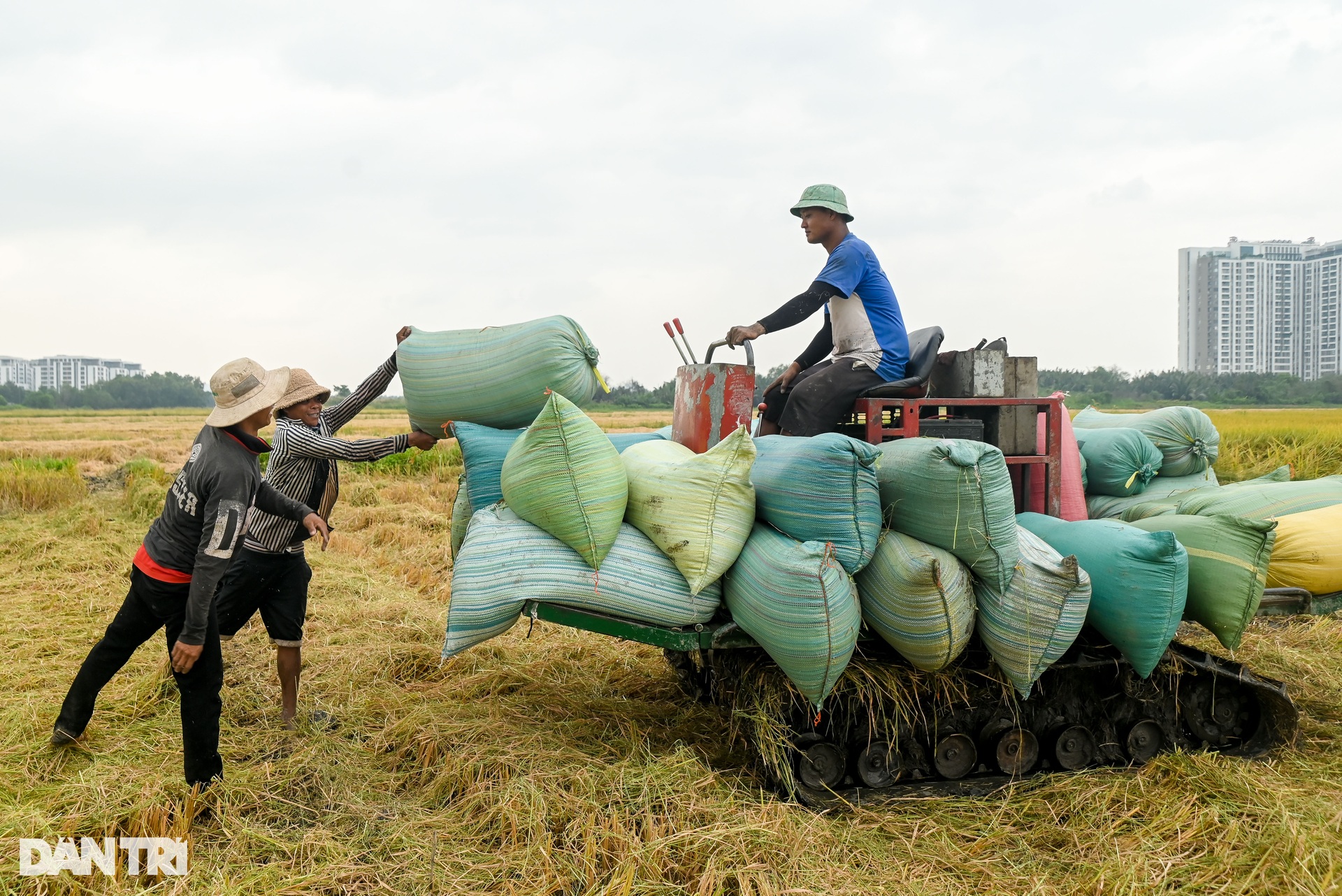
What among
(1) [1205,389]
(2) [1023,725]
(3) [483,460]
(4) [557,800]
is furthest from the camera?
(1) [1205,389]

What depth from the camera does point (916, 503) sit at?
3.36 m

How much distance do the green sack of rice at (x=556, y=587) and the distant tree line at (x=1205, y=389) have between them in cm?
4248

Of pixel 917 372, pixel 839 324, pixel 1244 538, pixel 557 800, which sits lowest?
pixel 557 800

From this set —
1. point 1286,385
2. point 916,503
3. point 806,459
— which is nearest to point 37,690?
point 806,459

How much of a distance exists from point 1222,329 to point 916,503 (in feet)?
215

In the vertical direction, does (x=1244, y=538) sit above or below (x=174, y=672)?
above

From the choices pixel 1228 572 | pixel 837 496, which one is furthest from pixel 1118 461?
pixel 837 496

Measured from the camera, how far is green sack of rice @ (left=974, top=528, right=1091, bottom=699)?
3354 mm

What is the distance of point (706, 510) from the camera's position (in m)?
3.49

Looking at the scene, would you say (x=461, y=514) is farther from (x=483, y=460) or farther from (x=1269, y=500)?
(x=1269, y=500)

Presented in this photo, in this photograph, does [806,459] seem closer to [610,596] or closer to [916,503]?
[916,503]

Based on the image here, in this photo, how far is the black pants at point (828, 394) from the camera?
4.31m

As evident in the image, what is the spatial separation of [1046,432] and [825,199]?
5.20ft

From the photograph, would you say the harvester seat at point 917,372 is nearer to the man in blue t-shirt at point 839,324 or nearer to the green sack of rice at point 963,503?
the man in blue t-shirt at point 839,324
